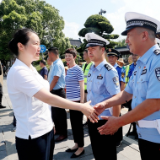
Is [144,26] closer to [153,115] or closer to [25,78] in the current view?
[153,115]

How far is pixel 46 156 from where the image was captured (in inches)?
63.4

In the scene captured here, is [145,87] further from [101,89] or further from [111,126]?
[101,89]

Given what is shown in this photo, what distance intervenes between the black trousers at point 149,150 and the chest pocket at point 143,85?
430 mm

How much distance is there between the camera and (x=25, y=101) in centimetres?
147

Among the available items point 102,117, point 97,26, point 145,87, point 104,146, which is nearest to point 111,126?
point 102,117

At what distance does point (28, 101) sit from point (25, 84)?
176 mm

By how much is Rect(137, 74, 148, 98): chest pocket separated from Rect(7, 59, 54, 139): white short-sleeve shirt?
0.90 meters

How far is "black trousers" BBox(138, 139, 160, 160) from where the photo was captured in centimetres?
133

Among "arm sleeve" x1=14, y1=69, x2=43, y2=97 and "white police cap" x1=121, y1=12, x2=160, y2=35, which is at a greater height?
"white police cap" x1=121, y1=12, x2=160, y2=35

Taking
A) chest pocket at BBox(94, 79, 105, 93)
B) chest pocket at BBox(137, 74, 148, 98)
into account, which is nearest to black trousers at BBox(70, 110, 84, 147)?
chest pocket at BBox(94, 79, 105, 93)

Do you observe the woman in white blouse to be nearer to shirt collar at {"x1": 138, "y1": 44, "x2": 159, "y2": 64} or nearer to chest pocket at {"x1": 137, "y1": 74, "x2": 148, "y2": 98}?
chest pocket at {"x1": 137, "y1": 74, "x2": 148, "y2": 98}

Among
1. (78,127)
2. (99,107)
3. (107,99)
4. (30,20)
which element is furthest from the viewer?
(30,20)

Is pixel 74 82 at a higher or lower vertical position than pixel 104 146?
higher

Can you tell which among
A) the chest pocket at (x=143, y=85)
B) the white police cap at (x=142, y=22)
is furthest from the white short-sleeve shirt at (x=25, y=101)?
the white police cap at (x=142, y=22)
